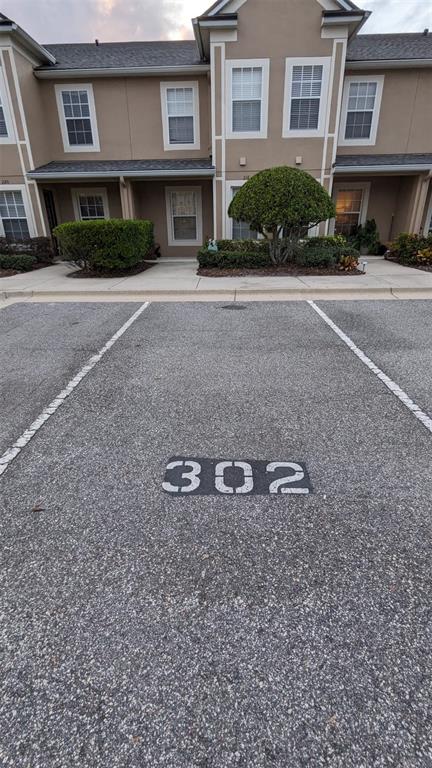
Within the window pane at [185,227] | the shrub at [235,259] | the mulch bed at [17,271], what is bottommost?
the mulch bed at [17,271]

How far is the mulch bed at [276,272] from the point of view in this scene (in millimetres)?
9898

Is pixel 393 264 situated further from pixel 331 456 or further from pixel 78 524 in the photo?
pixel 78 524

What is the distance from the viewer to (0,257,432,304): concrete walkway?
808 centimetres

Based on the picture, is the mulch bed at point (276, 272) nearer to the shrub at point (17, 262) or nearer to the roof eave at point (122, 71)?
the shrub at point (17, 262)

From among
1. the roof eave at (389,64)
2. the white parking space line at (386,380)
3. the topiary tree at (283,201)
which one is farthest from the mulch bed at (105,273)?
the roof eave at (389,64)

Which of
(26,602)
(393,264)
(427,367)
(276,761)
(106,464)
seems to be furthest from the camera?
(393,264)

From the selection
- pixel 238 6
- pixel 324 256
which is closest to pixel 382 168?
pixel 324 256

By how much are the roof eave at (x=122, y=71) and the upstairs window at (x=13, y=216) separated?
365cm

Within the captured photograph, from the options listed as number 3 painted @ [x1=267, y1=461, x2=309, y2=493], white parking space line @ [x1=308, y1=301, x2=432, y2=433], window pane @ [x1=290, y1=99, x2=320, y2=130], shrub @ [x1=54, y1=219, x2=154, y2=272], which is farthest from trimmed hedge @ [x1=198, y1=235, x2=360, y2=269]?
number 3 painted @ [x1=267, y1=461, x2=309, y2=493]

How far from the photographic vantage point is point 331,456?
277cm

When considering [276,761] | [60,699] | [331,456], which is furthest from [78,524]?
[331,456]

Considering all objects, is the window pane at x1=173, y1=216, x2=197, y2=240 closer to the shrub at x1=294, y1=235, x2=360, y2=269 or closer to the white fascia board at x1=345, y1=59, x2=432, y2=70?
the shrub at x1=294, y1=235, x2=360, y2=269

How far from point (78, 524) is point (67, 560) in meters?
0.25

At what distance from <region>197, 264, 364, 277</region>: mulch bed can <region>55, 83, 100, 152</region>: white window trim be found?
6541mm
